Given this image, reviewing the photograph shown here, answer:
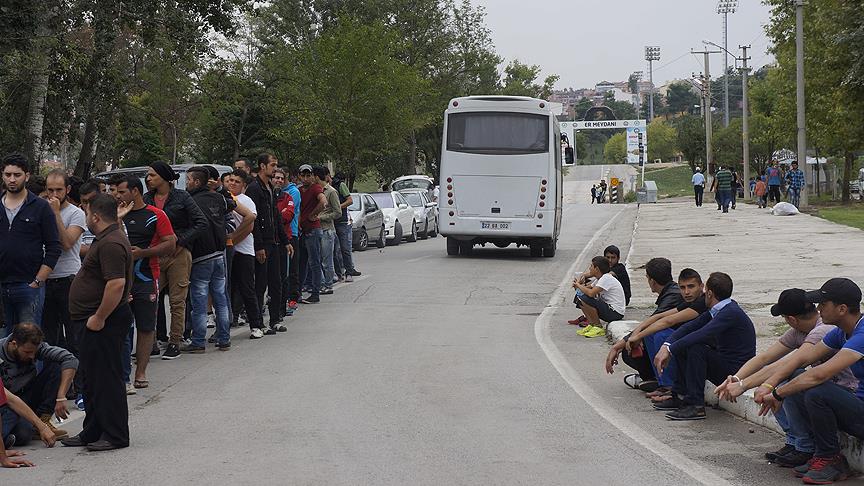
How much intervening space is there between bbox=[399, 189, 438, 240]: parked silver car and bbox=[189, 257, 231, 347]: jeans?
21.5 meters

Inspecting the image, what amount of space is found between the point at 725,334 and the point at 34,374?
528 centimetres

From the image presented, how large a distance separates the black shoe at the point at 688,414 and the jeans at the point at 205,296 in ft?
17.7

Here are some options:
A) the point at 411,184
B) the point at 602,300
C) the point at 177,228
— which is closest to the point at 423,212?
the point at 411,184

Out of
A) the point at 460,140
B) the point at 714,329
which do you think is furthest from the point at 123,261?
the point at 460,140

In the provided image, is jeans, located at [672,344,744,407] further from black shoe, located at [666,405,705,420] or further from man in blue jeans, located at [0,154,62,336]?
man in blue jeans, located at [0,154,62,336]

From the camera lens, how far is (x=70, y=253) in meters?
9.38

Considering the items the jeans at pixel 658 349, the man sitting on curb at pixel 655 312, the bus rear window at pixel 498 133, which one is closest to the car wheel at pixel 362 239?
the bus rear window at pixel 498 133

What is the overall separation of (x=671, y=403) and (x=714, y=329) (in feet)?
3.02

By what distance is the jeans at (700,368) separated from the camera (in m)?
8.42

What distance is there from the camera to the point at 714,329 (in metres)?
8.27

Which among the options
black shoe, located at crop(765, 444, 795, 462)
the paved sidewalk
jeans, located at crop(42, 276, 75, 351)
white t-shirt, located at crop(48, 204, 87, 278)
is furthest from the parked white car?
black shoe, located at crop(765, 444, 795, 462)

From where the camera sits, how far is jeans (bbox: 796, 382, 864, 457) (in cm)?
646

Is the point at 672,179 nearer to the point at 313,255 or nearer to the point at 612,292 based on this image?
the point at 313,255

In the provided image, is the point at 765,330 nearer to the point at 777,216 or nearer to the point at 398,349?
the point at 398,349
